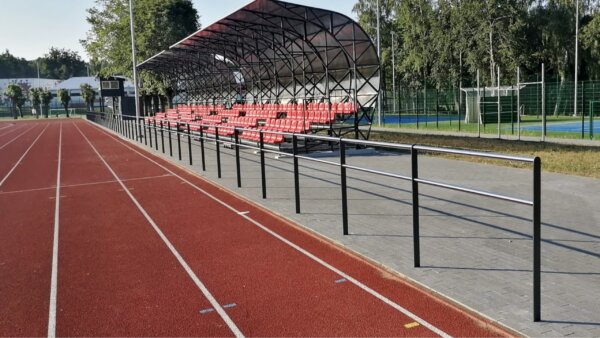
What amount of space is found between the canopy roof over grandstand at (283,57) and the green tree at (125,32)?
556cm

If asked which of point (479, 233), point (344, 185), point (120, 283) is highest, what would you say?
point (344, 185)

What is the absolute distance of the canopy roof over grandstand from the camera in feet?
63.7

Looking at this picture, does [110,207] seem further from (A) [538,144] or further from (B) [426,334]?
(A) [538,144]

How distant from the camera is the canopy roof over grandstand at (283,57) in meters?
19.4

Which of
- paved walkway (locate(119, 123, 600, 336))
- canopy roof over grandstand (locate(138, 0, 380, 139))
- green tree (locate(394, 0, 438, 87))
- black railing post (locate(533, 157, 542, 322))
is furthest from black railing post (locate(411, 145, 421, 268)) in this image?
green tree (locate(394, 0, 438, 87))

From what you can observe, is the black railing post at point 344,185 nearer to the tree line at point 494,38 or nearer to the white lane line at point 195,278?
the white lane line at point 195,278

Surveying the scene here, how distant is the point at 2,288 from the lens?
5.66 metres

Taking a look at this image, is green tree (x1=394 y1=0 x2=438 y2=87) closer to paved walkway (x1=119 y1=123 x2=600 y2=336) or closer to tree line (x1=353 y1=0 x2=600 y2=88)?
tree line (x1=353 y1=0 x2=600 y2=88)

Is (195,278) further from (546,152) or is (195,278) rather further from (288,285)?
(546,152)

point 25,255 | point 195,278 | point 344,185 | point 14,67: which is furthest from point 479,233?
point 14,67

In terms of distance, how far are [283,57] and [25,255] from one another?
75.2 ft

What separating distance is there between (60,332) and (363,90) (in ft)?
61.5

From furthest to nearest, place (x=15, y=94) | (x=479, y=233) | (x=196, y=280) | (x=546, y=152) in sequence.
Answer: (x=15, y=94) → (x=546, y=152) → (x=479, y=233) → (x=196, y=280)

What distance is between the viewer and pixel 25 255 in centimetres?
691
